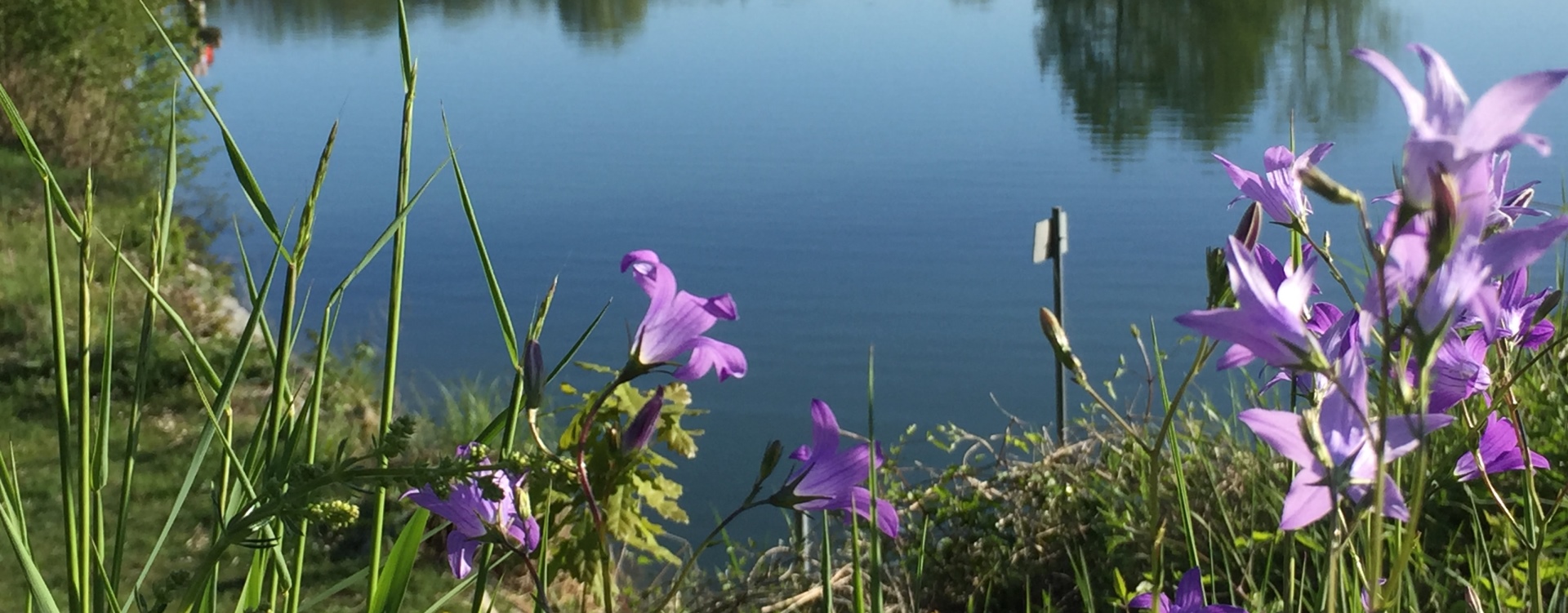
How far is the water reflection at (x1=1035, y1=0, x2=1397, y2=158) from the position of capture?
1311 centimetres

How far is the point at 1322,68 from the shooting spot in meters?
16.4

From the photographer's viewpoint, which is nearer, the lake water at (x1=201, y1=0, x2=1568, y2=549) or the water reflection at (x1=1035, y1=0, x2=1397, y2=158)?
the lake water at (x1=201, y1=0, x2=1568, y2=549)

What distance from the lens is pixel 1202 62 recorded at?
54.9ft

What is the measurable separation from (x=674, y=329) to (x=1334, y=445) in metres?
0.31

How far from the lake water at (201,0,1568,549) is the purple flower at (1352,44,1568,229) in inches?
18.1

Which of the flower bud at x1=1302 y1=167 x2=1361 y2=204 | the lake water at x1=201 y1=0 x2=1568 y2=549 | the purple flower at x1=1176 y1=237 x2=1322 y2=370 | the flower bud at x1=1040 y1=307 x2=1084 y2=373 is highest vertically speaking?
the flower bud at x1=1302 y1=167 x2=1361 y2=204

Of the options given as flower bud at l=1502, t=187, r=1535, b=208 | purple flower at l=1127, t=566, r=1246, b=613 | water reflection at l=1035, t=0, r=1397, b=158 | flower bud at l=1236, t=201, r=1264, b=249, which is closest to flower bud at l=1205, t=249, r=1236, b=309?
flower bud at l=1236, t=201, r=1264, b=249

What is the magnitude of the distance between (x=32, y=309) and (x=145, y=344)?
4255 mm

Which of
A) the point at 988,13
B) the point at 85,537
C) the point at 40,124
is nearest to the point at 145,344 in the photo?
the point at 85,537

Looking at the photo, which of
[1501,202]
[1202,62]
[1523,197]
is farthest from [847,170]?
[1501,202]

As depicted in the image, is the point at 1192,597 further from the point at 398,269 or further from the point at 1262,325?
the point at 398,269

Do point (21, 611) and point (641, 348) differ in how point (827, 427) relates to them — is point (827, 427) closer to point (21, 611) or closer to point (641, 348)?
point (641, 348)

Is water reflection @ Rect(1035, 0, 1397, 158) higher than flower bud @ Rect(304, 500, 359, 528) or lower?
lower

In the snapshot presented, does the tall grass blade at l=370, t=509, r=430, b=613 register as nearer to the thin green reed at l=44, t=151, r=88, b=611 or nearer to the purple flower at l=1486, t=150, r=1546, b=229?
the thin green reed at l=44, t=151, r=88, b=611
